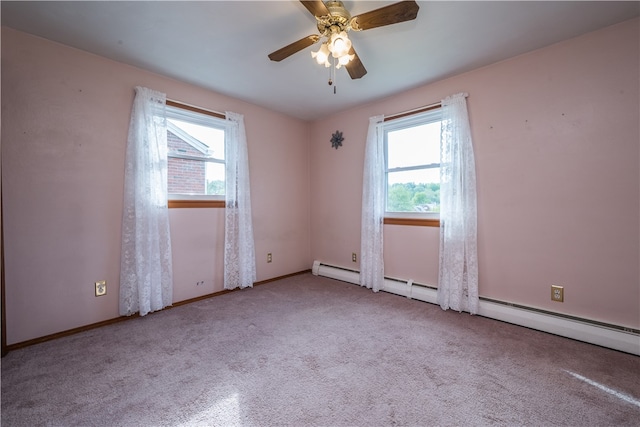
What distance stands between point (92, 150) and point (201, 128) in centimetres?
112

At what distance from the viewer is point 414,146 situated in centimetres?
327

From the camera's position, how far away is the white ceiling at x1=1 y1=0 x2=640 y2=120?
1853 mm

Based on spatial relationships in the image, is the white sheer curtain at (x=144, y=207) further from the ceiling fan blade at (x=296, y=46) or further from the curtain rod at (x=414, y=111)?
the curtain rod at (x=414, y=111)

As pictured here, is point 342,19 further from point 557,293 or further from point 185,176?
point 557,293

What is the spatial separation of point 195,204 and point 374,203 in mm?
2184

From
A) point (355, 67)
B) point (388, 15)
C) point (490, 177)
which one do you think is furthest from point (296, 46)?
point (490, 177)

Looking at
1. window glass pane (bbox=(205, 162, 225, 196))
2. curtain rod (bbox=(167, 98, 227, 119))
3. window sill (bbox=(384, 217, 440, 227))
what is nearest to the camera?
curtain rod (bbox=(167, 98, 227, 119))

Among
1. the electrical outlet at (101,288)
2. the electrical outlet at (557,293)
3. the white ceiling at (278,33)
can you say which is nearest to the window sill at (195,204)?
the electrical outlet at (101,288)

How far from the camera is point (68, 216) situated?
91.0 inches

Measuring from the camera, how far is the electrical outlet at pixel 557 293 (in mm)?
2295

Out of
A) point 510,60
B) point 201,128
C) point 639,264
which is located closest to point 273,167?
point 201,128

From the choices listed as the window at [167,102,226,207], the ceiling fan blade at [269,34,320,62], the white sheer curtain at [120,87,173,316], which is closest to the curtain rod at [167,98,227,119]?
the window at [167,102,226,207]

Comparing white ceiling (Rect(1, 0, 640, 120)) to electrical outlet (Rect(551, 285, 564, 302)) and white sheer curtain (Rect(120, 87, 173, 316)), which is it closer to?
white sheer curtain (Rect(120, 87, 173, 316))

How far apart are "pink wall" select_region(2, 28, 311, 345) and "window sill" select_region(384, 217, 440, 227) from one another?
246cm
